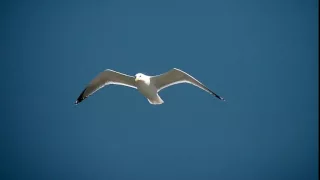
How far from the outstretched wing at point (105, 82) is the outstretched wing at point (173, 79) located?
0.58m

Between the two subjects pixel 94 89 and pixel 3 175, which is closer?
pixel 94 89

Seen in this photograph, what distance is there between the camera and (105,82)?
32.9ft

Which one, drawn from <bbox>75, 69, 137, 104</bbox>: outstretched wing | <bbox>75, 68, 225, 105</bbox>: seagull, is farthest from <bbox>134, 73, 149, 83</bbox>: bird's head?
<bbox>75, 69, 137, 104</bbox>: outstretched wing

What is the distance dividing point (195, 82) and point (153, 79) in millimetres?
956

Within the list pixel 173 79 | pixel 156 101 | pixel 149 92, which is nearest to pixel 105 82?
pixel 149 92

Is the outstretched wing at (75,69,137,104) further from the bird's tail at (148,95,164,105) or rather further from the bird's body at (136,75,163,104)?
the bird's tail at (148,95,164,105)

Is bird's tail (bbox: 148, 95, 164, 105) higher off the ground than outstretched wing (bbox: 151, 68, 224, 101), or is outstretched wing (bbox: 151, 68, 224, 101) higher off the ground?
outstretched wing (bbox: 151, 68, 224, 101)

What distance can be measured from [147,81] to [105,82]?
3.72ft

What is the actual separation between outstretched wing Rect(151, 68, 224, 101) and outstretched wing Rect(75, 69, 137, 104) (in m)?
0.58

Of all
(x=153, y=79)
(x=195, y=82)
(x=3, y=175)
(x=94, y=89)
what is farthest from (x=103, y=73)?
(x=3, y=175)

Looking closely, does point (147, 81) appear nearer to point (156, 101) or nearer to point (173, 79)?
point (156, 101)

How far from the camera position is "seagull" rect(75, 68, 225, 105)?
948cm

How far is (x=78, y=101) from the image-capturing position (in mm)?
9992

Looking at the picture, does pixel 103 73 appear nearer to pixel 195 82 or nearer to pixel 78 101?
pixel 78 101
